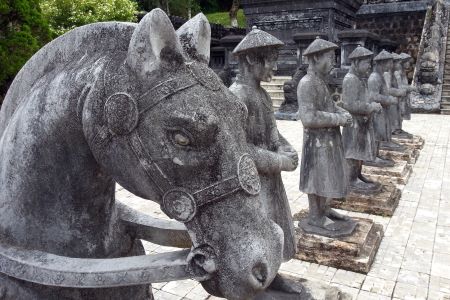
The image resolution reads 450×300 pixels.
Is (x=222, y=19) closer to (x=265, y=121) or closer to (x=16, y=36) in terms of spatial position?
(x=16, y=36)

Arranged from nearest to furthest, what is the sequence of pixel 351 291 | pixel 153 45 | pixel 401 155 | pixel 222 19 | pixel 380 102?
pixel 153 45, pixel 351 291, pixel 380 102, pixel 401 155, pixel 222 19

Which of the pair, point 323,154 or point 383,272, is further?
point 323,154

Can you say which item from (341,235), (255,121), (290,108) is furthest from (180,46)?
(290,108)

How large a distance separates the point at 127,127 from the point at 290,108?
1300 cm

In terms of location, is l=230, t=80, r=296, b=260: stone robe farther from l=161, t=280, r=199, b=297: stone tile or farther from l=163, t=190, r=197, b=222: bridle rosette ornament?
l=163, t=190, r=197, b=222: bridle rosette ornament

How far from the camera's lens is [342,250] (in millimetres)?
4297

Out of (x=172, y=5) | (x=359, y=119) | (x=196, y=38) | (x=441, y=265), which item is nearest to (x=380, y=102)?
(x=359, y=119)

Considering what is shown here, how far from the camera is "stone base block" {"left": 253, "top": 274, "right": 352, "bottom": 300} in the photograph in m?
3.19

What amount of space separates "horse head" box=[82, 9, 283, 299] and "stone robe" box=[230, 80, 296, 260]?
66.1 inches

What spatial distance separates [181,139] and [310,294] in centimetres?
257

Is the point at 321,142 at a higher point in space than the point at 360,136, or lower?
higher

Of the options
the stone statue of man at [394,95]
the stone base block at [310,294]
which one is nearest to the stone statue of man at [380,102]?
the stone statue of man at [394,95]

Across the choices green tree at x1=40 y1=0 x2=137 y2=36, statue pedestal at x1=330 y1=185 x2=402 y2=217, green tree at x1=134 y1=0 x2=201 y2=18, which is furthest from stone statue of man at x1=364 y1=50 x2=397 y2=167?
green tree at x1=134 y1=0 x2=201 y2=18

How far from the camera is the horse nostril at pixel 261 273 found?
120 cm
